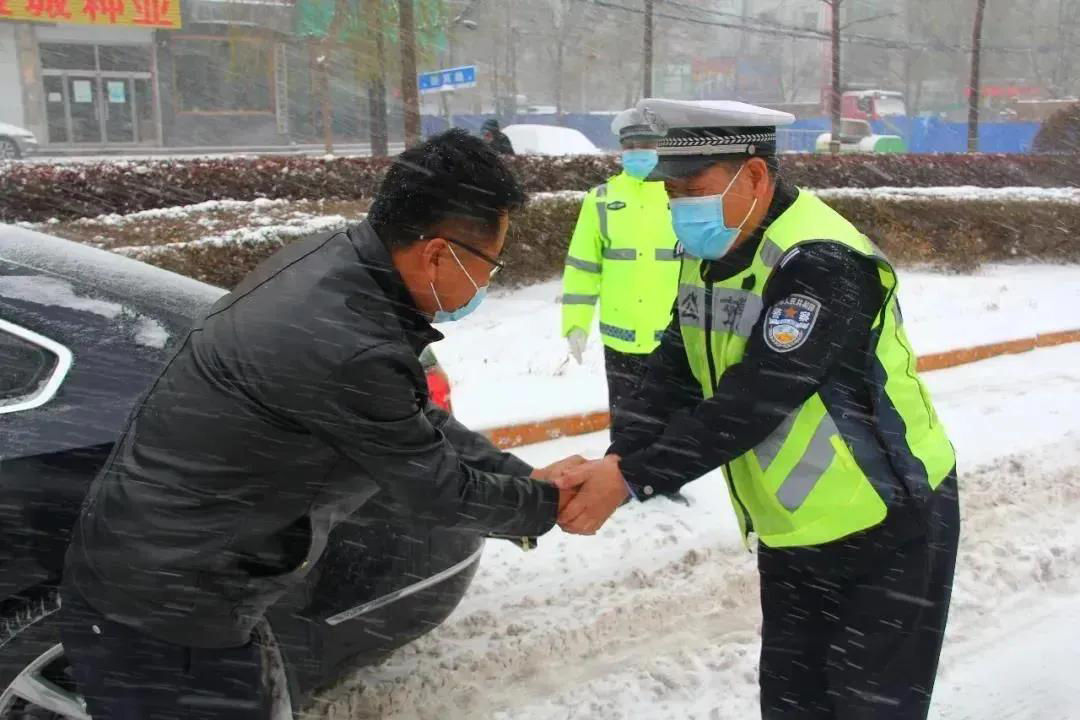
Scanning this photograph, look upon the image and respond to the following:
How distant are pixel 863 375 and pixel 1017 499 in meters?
3.51

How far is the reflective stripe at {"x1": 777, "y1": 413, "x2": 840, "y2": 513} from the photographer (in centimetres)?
215

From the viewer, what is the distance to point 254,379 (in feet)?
5.80

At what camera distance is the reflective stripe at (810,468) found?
7.04ft

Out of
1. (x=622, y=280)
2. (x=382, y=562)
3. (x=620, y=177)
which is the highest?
(x=620, y=177)

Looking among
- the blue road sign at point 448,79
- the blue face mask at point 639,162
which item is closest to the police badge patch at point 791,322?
the blue face mask at point 639,162

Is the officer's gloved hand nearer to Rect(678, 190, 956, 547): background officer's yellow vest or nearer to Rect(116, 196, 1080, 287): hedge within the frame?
Rect(678, 190, 956, 547): background officer's yellow vest

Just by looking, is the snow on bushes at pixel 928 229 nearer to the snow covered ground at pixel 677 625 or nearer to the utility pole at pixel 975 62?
the snow covered ground at pixel 677 625

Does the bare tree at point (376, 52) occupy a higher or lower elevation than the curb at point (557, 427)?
A: higher

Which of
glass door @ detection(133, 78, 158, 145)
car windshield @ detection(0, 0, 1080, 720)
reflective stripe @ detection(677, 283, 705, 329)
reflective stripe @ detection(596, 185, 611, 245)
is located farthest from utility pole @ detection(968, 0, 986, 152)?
glass door @ detection(133, 78, 158, 145)

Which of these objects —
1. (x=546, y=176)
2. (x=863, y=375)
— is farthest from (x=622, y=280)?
(x=546, y=176)

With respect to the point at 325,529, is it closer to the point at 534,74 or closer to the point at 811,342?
the point at 811,342

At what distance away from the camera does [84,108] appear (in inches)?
1185

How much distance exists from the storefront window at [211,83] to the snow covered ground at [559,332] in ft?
79.7

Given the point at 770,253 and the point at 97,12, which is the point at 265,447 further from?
the point at 97,12
